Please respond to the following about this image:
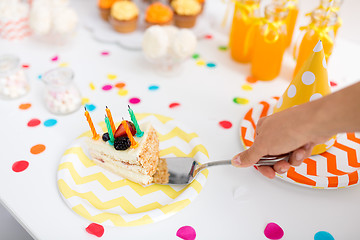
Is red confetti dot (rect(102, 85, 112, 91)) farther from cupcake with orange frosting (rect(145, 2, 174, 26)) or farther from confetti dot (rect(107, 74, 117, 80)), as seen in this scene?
cupcake with orange frosting (rect(145, 2, 174, 26))

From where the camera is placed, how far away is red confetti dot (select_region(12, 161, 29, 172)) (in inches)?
33.5

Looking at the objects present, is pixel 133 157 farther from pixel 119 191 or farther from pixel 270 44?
pixel 270 44

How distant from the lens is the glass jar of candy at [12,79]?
1.06m

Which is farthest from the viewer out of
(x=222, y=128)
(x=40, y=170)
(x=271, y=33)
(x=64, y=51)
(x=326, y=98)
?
(x=64, y=51)

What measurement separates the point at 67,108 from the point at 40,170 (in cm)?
25

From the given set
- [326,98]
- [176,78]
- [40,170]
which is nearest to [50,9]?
[176,78]

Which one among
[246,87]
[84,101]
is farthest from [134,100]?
[246,87]

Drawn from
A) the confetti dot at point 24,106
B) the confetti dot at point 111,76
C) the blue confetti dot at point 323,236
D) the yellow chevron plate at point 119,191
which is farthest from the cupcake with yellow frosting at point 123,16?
the blue confetti dot at point 323,236

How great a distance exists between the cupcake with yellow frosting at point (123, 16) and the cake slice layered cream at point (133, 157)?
68cm

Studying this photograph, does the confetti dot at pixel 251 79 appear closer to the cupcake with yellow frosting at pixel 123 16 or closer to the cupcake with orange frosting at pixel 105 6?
the cupcake with yellow frosting at pixel 123 16

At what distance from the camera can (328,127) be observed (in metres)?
0.58

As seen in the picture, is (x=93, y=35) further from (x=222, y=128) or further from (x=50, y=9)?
(x=222, y=128)

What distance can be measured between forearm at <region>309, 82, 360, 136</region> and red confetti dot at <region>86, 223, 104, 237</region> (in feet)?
1.64

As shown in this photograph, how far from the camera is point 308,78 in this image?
2.51ft
